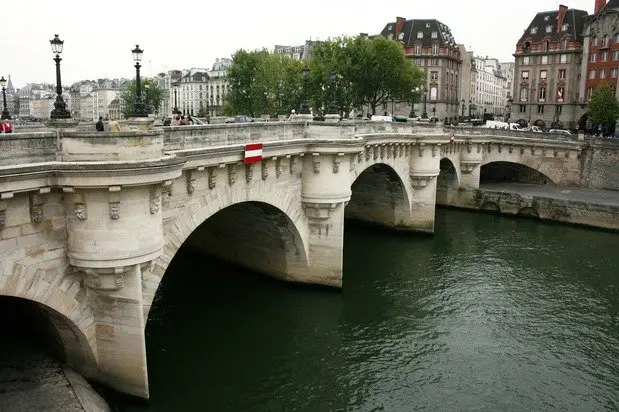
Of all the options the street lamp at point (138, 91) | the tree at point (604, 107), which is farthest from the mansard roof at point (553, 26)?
the street lamp at point (138, 91)

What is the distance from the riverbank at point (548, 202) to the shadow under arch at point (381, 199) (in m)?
11.3

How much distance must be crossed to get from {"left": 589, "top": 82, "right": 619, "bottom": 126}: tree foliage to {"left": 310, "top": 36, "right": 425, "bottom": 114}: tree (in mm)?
21169

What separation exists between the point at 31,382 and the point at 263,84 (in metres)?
62.4

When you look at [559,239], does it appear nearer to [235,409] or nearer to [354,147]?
[354,147]

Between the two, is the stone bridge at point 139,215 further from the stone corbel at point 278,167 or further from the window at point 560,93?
the window at point 560,93

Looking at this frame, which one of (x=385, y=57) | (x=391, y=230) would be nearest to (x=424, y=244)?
(x=391, y=230)

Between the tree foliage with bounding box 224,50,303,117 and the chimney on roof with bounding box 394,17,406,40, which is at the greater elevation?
the chimney on roof with bounding box 394,17,406,40

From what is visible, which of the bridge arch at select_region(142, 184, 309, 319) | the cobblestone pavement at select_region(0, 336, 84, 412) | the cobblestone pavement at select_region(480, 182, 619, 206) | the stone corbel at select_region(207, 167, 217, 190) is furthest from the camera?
the cobblestone pavement at select_region(480, 182, 619, 206)

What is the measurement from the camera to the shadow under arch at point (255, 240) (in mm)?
25484

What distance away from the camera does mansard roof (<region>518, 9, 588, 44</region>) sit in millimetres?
78938

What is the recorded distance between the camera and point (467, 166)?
48562 millimetres

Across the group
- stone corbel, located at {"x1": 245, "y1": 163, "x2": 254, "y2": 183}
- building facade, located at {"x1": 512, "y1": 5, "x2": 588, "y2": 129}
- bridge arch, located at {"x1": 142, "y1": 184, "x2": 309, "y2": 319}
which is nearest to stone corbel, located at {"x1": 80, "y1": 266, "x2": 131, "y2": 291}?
bridge arch, located at {"x1": 142, "y1": 184, "x2": 309, "y2": 319}

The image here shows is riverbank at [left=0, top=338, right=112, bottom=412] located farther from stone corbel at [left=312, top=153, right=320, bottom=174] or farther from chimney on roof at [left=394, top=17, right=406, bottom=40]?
chimney on roof at [left=394, top=17, right=406, bottom=40]

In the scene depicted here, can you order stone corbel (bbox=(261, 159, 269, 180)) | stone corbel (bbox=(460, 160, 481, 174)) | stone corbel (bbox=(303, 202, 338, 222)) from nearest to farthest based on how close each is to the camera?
stone corbel (bbox=(261, 159, 269, 180)) < stone corbel (bbox=(303, 202, 338, 222)) < stone corbel (bbox=(460, 160, 481, 174))
